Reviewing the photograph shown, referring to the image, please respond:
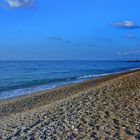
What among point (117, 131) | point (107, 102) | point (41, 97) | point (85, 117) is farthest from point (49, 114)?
point (41, 97)

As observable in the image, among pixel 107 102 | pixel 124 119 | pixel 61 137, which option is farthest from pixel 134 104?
pixel 61 137

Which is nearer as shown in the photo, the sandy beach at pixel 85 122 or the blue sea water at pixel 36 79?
the sandy beach at pixel 85 122

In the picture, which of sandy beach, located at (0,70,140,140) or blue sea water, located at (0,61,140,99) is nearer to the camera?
sandy beach, located at (0,70,140,140)

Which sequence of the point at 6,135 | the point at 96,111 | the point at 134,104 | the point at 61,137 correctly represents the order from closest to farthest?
the point at 61,137, the point at 6,135, the point at 96,111, the point at 134,104

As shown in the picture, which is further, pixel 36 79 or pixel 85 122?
pixel 36 79

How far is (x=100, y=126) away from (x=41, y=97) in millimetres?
12756

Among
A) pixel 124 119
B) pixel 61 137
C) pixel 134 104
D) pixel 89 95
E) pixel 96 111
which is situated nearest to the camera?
pixel 61 137

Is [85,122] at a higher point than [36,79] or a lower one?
higher

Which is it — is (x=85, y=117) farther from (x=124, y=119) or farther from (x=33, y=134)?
(x=33, y=134)

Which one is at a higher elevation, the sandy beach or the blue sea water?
the sandy beach

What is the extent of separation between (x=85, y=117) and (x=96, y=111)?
40.5 inches

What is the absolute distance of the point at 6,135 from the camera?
10.2 meters

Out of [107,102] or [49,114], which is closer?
[49,114]

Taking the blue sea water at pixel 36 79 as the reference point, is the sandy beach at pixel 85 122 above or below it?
above
